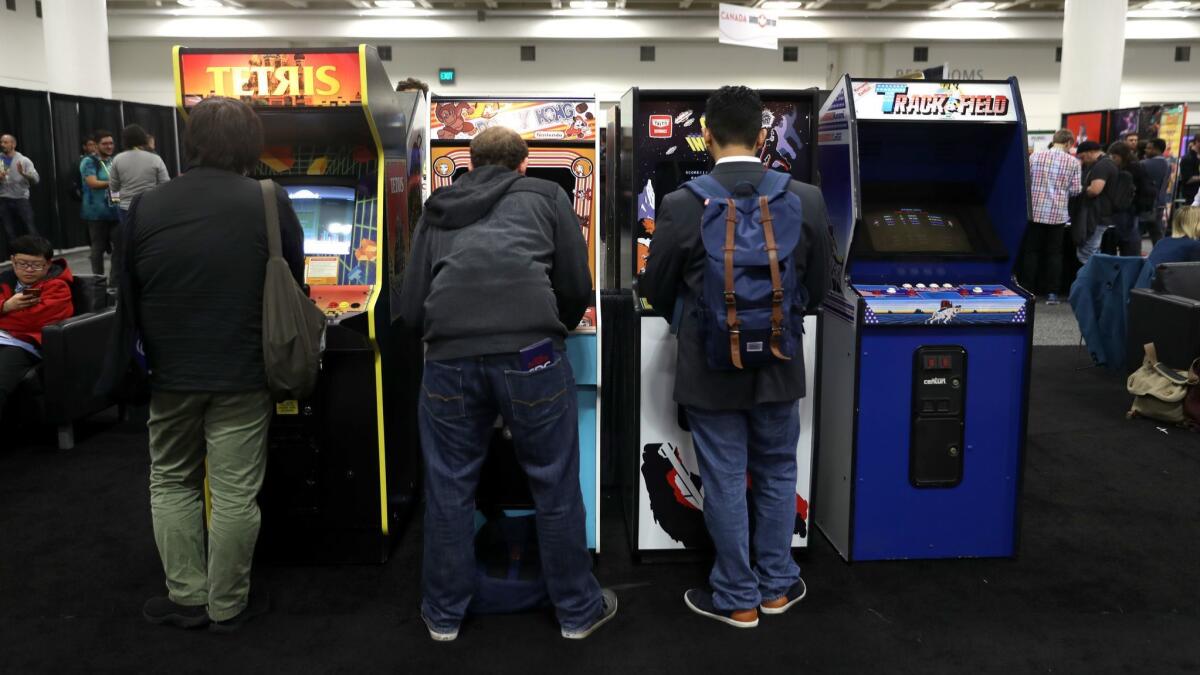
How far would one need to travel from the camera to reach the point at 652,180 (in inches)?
127

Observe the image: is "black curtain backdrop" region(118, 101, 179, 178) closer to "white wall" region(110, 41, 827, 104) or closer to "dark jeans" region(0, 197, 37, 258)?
"white wall" region(110, 41, 827, 104)

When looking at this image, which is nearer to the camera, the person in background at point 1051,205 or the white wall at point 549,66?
the person in background at point 1051,205

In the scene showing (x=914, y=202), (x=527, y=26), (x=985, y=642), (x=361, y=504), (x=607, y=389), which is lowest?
(x=985, y=642)

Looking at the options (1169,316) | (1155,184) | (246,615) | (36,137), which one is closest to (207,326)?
(246,615)

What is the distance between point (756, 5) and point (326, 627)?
46.0 feet

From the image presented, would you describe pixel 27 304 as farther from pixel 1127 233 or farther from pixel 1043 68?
pixel 1043 68

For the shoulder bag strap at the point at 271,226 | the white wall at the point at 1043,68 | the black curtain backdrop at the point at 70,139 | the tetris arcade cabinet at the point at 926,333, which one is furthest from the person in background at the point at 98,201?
the white wall at the point at 1043,68

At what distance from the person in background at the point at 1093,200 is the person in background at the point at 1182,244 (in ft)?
9.60

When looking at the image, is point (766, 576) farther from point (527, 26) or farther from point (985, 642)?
point (527, 26)

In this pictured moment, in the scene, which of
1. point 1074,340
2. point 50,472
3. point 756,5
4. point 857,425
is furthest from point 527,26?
point 857,425

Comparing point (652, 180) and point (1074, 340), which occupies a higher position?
point (652, 180)

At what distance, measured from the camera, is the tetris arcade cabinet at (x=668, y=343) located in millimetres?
3174

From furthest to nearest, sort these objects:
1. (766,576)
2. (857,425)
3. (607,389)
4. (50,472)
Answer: (50,472) → (607,389) → (857,425) → (766,576)

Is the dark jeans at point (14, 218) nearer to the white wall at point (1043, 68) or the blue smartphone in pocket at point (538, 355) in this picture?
the blue smartphone in pocket at point (538, 355)
